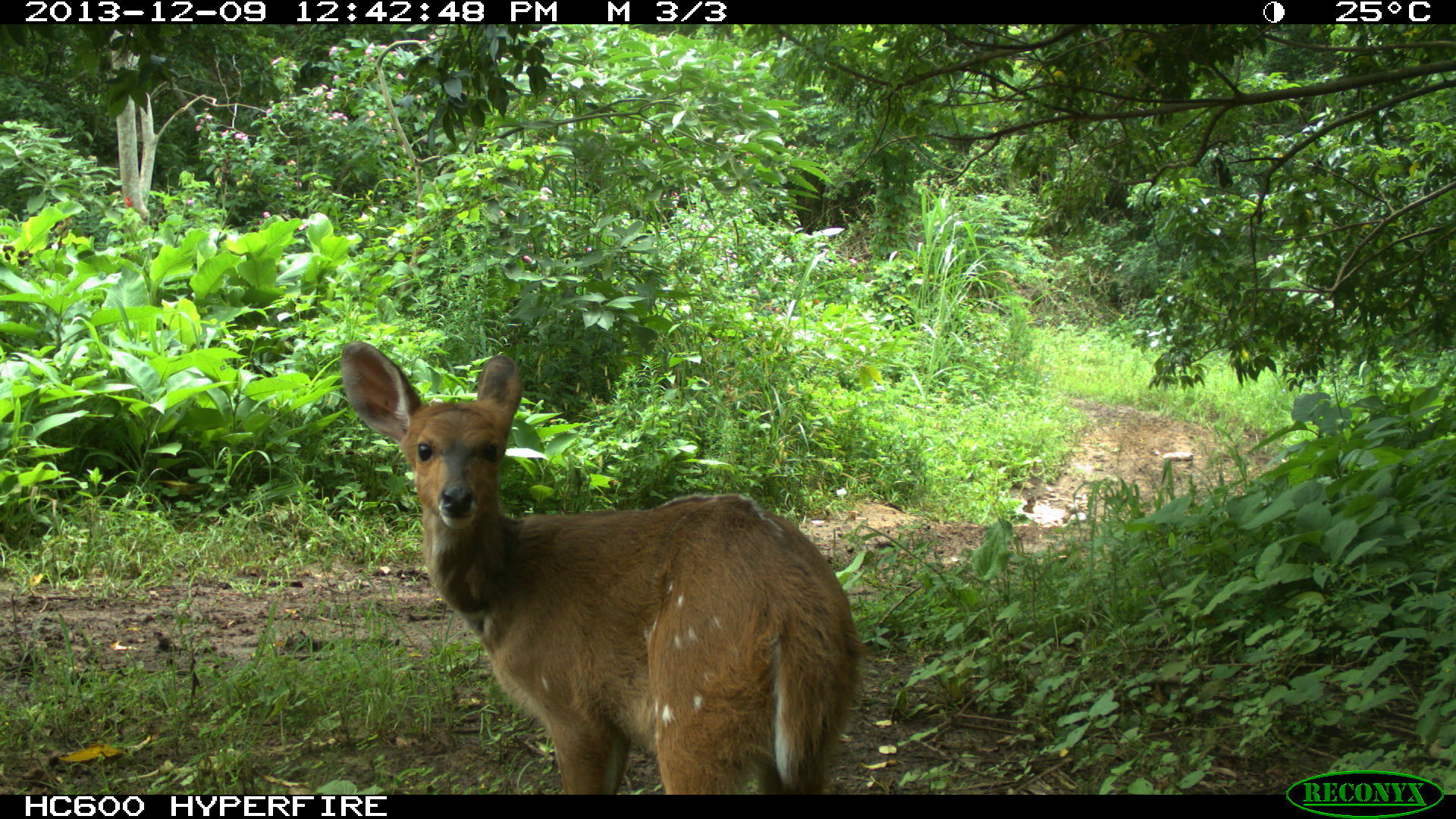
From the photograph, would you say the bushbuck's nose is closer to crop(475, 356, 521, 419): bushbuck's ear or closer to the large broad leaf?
crop(475, 356, 521, 419): bushbuck's ear

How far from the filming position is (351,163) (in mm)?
8961

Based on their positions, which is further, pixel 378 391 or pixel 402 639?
pixel 402 639

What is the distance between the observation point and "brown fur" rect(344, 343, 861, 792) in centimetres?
252

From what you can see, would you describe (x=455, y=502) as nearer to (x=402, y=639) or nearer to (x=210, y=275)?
(x=402, y=639)

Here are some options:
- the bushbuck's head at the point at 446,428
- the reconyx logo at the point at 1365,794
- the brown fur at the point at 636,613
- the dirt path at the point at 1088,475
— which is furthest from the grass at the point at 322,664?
the bushbuck's head at the point at 446,428

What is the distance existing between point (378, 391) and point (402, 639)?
4.51ft

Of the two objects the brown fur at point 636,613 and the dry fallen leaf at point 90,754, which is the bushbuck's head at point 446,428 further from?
the dry fallen leaf at point 90,754

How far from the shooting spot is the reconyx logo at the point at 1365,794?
253 centimetres

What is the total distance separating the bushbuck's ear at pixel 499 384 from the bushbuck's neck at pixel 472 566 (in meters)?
0.45

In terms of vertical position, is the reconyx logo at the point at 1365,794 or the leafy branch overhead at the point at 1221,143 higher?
the leafy branch overhead at the point at 1221,143

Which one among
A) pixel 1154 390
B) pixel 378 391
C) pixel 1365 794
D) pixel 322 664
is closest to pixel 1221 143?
pixel 1365 794

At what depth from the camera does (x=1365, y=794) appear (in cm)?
263

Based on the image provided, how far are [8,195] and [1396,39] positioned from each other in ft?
39.3
